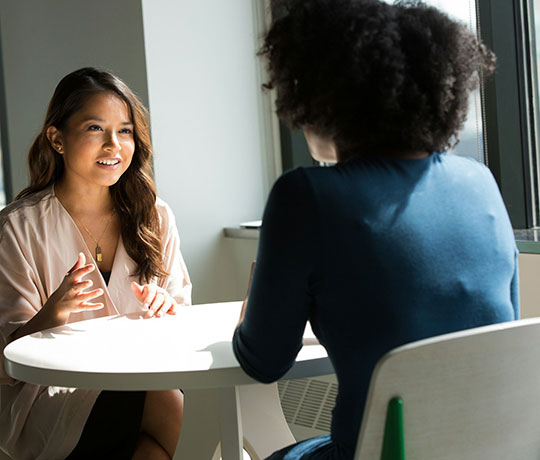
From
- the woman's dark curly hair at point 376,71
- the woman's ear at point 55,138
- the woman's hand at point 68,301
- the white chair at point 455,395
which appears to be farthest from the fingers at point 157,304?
the white chair at point 455,395

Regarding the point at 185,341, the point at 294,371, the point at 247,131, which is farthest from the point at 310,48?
the point at 247,131

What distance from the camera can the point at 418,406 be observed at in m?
0.94

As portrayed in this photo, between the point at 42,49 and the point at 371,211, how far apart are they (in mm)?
2985

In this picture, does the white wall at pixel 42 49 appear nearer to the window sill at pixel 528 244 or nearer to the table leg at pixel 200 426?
the window sill at pixel 528 244

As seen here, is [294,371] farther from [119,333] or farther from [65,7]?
[65,7]

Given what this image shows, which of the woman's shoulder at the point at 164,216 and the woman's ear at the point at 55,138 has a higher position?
the woman's ear at the point at 55,138

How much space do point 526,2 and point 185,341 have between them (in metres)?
1.84

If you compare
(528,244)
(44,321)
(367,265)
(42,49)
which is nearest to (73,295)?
(44,321)

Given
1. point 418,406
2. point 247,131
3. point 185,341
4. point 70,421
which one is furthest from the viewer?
point 247,131

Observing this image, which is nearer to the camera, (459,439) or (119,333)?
(459,439)

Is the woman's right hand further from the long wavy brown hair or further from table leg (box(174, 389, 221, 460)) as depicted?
the long wavy brown hair

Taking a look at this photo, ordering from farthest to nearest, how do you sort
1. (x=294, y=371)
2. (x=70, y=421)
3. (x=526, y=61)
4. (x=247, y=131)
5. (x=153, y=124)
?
1. (x=247, y=131)
2. (x=153, y=124)
3. (x=526, y=61)
4. (x=70, y=421)
5. (x=294, y=371)

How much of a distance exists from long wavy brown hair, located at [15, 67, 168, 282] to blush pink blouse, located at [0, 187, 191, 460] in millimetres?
50

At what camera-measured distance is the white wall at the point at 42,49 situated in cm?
351
